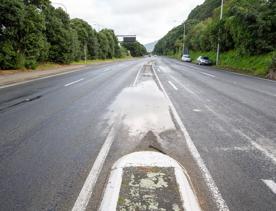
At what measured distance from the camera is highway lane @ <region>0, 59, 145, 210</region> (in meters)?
3.94

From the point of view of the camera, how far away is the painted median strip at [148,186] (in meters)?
3.65

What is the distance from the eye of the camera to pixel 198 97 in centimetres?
1252

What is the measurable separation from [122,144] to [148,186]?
206cm

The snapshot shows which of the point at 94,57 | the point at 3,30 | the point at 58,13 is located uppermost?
the point at 58,13

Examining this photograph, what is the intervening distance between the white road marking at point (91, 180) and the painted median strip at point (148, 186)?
216mm

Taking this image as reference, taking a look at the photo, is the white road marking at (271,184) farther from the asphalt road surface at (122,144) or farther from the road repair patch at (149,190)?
the road repair patch at (149,190)

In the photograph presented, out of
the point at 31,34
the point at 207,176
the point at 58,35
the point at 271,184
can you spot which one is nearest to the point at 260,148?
the point at 271,184

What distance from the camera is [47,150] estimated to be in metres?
5.68

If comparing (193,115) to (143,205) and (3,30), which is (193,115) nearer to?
(143,205)

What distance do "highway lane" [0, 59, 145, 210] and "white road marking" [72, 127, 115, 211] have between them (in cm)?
8

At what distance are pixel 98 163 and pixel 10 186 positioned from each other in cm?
140

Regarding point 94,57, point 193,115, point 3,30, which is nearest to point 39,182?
point 193,115

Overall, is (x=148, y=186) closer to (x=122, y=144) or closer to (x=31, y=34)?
(x=122, y=144)

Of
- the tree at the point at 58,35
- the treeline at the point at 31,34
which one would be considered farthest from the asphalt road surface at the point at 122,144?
the tree at the point at 58,35
